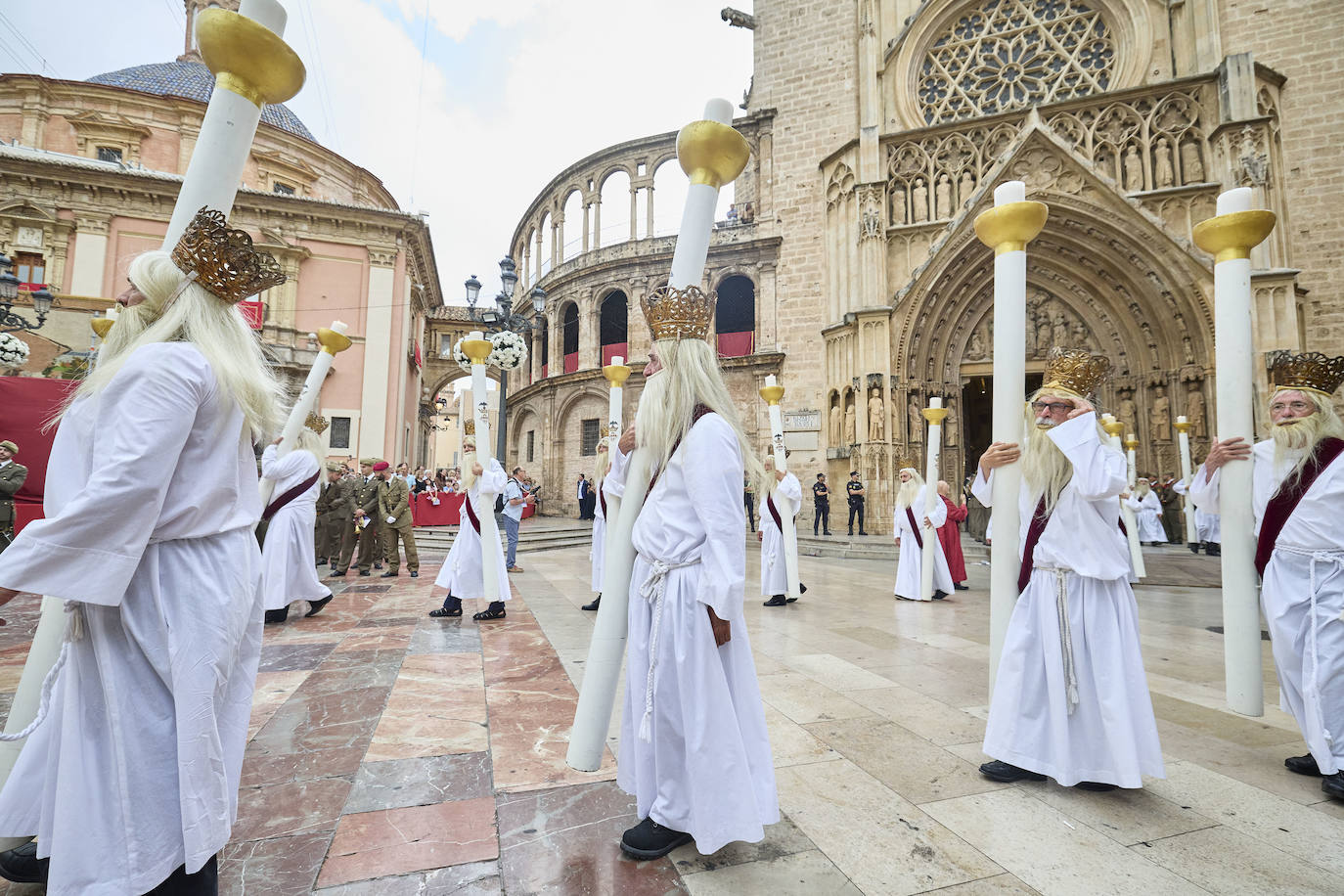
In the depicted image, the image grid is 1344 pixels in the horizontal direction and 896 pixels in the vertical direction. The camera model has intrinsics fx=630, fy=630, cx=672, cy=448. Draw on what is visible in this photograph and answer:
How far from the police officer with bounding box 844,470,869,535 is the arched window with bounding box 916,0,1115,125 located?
1005 cm

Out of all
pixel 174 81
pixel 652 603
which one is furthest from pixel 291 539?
pixel 174 81

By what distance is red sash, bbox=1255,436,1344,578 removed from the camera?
326cm

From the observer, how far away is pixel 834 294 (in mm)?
17641

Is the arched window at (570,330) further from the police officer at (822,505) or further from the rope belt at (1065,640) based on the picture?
the rope belt at (1065,640)

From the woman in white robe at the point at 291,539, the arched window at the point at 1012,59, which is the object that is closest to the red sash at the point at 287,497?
the woman in white robe at the point at 291,539

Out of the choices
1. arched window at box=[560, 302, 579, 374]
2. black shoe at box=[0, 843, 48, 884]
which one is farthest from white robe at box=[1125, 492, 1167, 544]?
arched window at box=[560, 302, 579, 374]

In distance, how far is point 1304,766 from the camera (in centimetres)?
303

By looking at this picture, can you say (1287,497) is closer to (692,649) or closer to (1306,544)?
(1306,544)

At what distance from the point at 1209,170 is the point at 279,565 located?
2005cm

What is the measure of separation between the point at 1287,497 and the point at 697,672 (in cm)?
344

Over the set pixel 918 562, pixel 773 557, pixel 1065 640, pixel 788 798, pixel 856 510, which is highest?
pixel 856 510

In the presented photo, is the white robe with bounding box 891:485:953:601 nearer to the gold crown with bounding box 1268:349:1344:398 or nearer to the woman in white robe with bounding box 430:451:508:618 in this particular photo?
the gold crown with bounding box 1268:349:1344:398

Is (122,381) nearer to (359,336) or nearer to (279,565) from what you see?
(279,565)

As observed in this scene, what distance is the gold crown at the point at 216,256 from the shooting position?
6.49 ft
